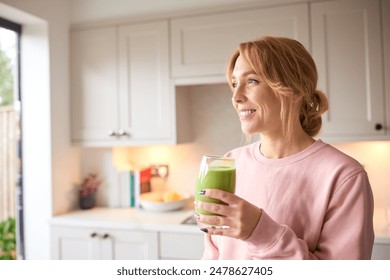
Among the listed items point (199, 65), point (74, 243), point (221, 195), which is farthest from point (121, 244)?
point (221, 195)

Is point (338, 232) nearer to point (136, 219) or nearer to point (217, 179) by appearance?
point (217, 179)

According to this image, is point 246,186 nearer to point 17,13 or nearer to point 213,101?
point 213,101

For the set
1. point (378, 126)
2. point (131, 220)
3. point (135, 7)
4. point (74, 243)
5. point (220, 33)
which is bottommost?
point (74, 243)

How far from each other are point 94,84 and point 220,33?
0.68 m

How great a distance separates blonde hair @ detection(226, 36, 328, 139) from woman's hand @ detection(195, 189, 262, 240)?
21cm

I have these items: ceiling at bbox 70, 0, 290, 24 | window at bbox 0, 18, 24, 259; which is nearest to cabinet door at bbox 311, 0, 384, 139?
ceiling at bbox 70, 0, 290, 24

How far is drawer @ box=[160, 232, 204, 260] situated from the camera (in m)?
1.51

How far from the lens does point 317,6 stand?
152cm

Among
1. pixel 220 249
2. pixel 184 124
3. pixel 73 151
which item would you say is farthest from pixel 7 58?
pixel 220 249

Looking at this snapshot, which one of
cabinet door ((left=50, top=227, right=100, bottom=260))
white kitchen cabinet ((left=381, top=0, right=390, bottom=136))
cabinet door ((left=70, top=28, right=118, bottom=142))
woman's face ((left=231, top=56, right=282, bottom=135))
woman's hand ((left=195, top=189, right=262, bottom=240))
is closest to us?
woman's hand ((left=195, top=189, right=262, bottom=240))

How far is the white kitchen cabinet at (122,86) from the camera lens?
1.74 m

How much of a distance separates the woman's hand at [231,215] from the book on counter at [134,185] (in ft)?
4.12

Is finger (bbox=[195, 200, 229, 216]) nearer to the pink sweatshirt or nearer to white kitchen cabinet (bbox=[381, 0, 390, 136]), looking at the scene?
the pink sweatshirt

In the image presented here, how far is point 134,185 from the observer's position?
6.46 feet
